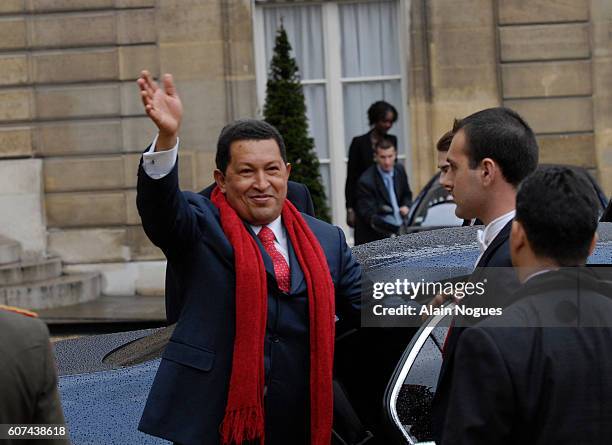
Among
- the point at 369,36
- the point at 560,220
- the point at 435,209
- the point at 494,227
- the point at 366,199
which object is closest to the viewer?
the point at 560,220

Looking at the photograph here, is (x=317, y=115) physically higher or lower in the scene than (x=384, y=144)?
higher

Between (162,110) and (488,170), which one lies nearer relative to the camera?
(488,170)

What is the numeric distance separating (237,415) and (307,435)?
26cm

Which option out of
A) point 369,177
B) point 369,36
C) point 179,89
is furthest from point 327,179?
point 369,177

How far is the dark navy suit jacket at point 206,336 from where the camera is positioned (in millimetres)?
3682

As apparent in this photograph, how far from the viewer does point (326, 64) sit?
46.2ft

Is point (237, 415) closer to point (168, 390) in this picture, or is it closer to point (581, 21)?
point (168, 390)

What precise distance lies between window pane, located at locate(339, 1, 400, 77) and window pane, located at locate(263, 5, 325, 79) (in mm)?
287

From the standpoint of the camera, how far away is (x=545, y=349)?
2.66m

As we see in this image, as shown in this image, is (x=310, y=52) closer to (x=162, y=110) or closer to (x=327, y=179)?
(x=327, y=179)

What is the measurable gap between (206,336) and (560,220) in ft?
4.36

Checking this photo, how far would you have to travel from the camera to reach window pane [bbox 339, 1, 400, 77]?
1402 cm

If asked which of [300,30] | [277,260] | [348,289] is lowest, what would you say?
[348,289]

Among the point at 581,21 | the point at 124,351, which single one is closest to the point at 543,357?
the point at 124,351
